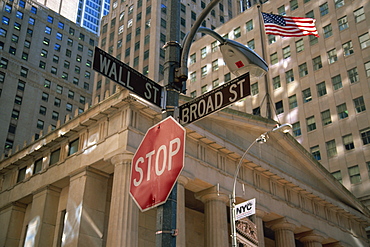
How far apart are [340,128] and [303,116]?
17.9ft

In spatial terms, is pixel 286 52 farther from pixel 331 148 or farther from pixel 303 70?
pixel 331 148

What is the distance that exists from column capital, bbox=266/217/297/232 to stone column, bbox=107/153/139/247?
1426 centimetres

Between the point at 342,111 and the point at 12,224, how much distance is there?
127ft

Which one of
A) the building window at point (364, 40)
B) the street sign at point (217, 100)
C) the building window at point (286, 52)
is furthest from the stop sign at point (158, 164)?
the building window at point (286, 52)

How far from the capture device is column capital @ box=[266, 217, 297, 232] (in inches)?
1323

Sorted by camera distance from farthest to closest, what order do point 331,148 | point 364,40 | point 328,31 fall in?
1. point 328,31
2. point 364,40
3. point 331,148

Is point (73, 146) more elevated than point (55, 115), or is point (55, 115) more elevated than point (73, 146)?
point (55, 115)

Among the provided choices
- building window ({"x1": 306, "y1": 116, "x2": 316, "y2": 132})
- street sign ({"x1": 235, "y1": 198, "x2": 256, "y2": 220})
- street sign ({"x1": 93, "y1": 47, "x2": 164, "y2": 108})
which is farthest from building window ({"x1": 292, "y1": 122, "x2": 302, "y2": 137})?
street sign ({"x1": 93, "y1": 47, "x2": 164, "y2": 108})

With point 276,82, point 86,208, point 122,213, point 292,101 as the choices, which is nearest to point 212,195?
point 122,213

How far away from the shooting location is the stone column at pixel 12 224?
31703 mm

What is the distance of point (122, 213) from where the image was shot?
2306 cm

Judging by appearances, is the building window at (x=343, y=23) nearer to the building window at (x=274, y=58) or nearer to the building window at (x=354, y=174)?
the building window at (x=274, y=58)

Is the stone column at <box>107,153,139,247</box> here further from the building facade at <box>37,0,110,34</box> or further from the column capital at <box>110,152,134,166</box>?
the building facade at <box>37,0,110,34</box>

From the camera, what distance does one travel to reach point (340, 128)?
52.0 m
